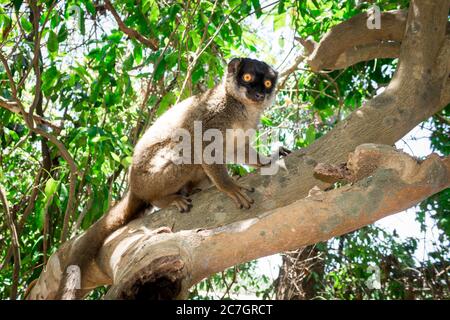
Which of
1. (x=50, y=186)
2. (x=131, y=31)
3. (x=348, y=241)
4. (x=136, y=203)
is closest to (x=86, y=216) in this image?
(x=50, y=186)

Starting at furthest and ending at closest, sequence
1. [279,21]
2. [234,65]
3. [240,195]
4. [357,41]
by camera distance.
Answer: [279,21], [234,65], [357,41], [240,195]

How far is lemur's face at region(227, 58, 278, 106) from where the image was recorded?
230 inches

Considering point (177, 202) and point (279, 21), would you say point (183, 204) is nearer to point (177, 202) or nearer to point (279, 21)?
point (177, 202)

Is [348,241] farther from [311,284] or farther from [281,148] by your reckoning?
[281,148]

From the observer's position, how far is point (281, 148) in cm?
537

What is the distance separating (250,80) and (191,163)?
4.07 feet

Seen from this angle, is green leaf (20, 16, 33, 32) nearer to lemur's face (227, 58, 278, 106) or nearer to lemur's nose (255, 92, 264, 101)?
lemur's face (227, 58, 278, 106)

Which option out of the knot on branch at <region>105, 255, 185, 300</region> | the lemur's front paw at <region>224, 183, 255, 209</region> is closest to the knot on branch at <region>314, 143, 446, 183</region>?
the lemur's front paw at <region>224, 183, 255, 209</region>

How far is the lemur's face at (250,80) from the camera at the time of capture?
5.85m

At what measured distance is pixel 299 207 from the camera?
330 cm

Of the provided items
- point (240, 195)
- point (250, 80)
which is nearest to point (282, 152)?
point (250, 80)

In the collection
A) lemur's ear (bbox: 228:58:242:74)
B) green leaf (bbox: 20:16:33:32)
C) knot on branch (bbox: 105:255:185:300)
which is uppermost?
green leaf (bbox: 20:16:33:32)
